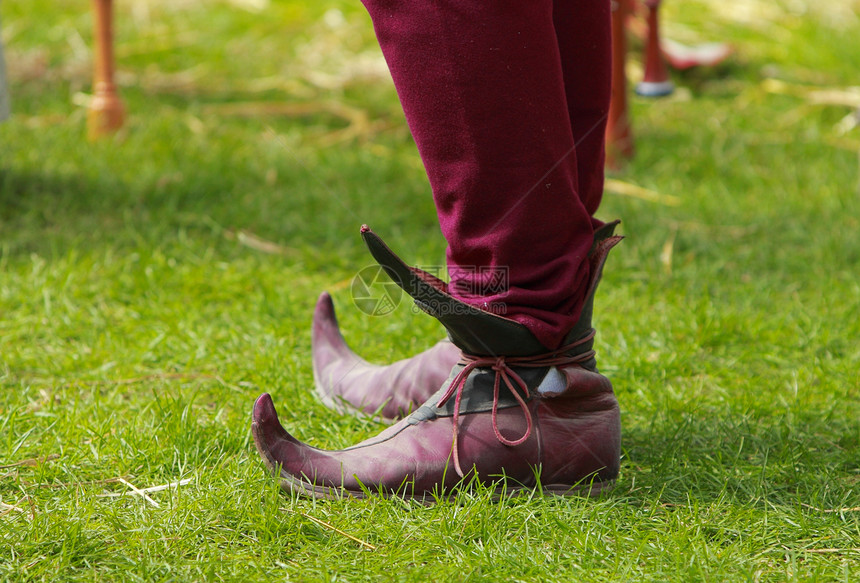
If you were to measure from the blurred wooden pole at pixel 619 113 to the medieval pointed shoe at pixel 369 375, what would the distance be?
4.74 feet

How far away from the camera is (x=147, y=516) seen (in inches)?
44.0

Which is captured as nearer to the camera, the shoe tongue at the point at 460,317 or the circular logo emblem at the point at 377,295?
the shoe tongue at the point at 460,317

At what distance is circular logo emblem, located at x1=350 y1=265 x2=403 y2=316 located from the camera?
5.75 ft

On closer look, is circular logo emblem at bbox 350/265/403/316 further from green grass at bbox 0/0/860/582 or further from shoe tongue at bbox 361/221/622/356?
shoe tongue at bbox 361/221/622/356

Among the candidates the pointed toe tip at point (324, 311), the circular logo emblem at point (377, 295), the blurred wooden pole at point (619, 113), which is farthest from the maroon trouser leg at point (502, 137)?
the blurred wooden pole at point (619, 113)

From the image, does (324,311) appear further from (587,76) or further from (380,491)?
(587,76)

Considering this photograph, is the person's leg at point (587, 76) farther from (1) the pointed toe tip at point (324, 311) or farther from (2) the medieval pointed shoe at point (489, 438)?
(1) the pointed toe tip at point (324, 311)

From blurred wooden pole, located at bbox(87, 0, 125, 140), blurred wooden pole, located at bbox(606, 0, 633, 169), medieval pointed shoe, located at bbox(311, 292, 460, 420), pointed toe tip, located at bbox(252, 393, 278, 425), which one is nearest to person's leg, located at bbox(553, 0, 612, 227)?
medieval pointed shoe, located at bbox(311, 292, 460, 420)

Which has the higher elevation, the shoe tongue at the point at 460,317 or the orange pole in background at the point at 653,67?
the orange pole in background at the point at 653,67

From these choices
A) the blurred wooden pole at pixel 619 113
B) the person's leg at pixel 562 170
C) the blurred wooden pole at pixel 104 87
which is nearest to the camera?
the person's leg at pixel 562 170

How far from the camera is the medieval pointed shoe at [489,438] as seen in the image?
3.81ft

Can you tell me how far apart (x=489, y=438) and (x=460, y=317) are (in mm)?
173

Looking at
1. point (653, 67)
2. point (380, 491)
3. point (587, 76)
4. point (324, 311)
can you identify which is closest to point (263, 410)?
point (380, 491)

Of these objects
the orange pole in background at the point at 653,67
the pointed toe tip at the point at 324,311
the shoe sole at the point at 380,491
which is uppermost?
the orange pole in background at the point at 653,67
